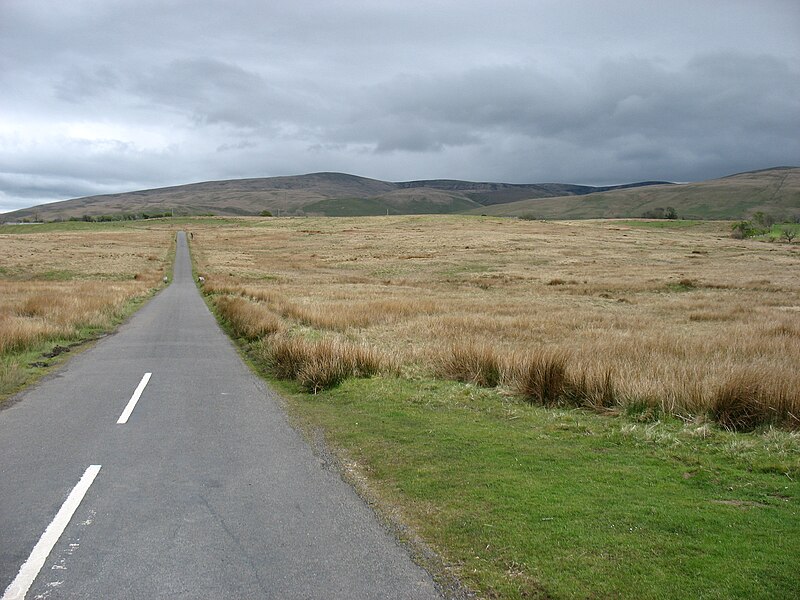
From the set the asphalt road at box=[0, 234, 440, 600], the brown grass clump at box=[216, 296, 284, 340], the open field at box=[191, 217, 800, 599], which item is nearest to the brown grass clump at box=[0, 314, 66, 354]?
the brown grass clump at box=[216, 296, 284, 340]

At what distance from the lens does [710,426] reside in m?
8.53

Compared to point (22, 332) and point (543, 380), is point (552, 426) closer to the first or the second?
point (543, 380)

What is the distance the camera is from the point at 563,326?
68.6 feet

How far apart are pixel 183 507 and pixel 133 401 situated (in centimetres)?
531

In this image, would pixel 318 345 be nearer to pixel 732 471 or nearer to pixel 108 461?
pixel 108 461

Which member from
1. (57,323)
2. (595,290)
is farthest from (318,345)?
(595,290)

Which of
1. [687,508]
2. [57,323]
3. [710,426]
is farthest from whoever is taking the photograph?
[57,323]

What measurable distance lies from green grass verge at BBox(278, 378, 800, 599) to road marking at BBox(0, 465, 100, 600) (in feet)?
9.57

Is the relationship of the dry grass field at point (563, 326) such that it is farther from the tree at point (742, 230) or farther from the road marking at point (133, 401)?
the tree at point (742, 230)

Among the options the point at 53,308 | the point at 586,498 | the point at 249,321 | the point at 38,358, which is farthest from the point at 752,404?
the point at 53,308

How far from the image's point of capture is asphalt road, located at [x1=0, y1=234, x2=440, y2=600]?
4.70m

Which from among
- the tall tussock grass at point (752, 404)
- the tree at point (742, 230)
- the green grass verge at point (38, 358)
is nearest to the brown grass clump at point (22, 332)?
the green grass verge at point (38, 358)

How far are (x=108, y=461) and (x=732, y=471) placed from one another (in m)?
7.09

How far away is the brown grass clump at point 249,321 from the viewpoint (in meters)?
18.5
